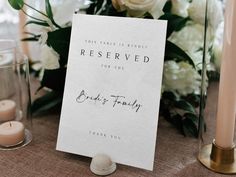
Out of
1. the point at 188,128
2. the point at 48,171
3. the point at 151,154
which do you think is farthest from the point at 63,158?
the point at 188,128

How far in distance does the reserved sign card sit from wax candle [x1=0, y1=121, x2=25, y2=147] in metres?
0.11

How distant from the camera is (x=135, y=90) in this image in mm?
526

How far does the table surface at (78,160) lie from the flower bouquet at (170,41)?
0.17ft

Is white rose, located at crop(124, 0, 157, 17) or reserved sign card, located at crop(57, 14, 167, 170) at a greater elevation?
white rose, located at crop(124, 0, 157, 17)

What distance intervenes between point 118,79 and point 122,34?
0.26ft

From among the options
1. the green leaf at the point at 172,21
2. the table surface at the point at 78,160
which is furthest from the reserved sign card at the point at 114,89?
the green leaf at the point at 172,21

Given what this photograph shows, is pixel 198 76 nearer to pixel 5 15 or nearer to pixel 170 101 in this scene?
pixel 170 101

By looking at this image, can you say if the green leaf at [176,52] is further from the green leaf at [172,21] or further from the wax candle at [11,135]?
the wax candle at [11,135]

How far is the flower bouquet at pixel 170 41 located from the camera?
61 cm

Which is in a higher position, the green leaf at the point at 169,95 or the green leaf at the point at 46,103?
the green leaf at the point at 169,95

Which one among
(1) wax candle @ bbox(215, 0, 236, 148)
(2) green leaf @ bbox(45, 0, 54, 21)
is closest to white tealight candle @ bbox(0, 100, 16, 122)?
(2) green leaf @ bbox(45, 0, 54, 21)

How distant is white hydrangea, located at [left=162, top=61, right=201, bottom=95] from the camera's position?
679 millimetres

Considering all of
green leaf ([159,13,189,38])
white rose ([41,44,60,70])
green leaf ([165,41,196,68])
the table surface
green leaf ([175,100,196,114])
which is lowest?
the table surface

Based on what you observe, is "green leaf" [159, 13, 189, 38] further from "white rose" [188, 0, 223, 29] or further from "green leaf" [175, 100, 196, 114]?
"green leaf" [175, 100, 196, 114]
